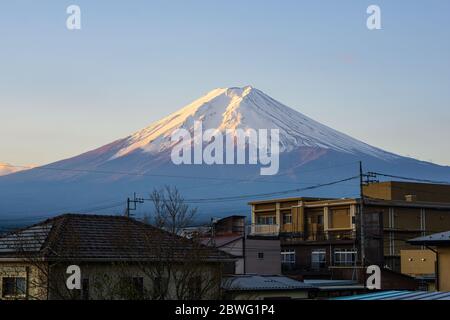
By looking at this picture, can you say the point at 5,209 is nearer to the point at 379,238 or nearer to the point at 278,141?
the point at 278,141

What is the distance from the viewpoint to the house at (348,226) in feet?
176

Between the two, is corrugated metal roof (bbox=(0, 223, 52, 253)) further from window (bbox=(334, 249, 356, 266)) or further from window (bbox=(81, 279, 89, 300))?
window (bbox=(334, 249, 356, 266))

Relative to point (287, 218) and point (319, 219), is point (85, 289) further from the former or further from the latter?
point (287, 218)

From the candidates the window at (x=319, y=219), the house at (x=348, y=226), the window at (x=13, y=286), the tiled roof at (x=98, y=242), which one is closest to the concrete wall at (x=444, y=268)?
the tiled roof at (x=98, y=242)

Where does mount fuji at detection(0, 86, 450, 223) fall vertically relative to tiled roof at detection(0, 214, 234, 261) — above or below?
above

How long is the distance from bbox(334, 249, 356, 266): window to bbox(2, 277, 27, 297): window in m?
32.8

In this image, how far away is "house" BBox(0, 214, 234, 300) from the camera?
20.5m

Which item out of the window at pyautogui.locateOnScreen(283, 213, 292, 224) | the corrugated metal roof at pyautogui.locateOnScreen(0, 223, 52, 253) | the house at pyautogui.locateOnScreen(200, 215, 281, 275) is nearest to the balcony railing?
the window at pyautogui.locateOnScreen(283, 213, 292, 224)

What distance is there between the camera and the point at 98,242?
2464 cm

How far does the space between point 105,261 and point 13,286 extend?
2.84 m

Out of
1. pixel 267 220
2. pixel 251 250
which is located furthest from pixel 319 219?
pixel 251 250

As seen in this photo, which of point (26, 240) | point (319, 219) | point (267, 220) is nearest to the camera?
point (26, 240)

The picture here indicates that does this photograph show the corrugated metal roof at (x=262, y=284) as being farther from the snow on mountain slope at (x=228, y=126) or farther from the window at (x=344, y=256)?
the snow on mountain slope at (x=228, y=126)
